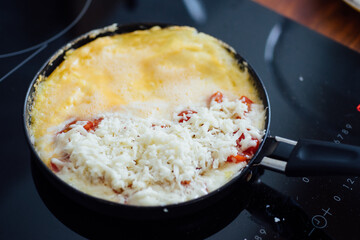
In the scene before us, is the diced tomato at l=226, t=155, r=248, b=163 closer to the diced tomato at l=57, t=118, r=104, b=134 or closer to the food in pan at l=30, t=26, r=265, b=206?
the food in pan at l=30, t=26, r=265, b=206

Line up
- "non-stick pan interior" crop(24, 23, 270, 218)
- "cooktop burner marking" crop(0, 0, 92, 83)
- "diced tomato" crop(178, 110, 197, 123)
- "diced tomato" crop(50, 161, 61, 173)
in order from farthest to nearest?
"cooktop burner marking" crop(0, 0, 92, 83), "diced tomato" crop(178, 110, 197, 123), "diced tomato" crop(50, 161, 61, 173), "non-stick pan interior" crop(24, 23, 270, 218)

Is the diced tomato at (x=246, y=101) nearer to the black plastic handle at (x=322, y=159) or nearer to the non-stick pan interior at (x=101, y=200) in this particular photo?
the non-stick pan interior at (x=101, y=200)

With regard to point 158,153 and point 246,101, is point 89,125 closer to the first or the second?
point 158,153

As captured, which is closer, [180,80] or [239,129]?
Answer: [239,129]

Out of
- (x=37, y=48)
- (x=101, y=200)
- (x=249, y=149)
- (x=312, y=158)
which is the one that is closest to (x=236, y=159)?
(x=249, y=149)

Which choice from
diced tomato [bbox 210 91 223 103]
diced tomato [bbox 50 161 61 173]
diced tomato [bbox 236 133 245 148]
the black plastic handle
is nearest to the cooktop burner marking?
diced tomato [bbox 50 161 61 173]

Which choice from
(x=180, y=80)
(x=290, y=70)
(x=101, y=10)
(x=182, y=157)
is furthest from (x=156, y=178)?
(x=101, y=10)

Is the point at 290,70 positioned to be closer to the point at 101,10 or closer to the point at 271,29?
the point at 271,29

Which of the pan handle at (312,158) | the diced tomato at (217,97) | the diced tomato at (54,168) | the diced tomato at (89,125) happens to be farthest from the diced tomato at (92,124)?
the pan handle at (312,158)
